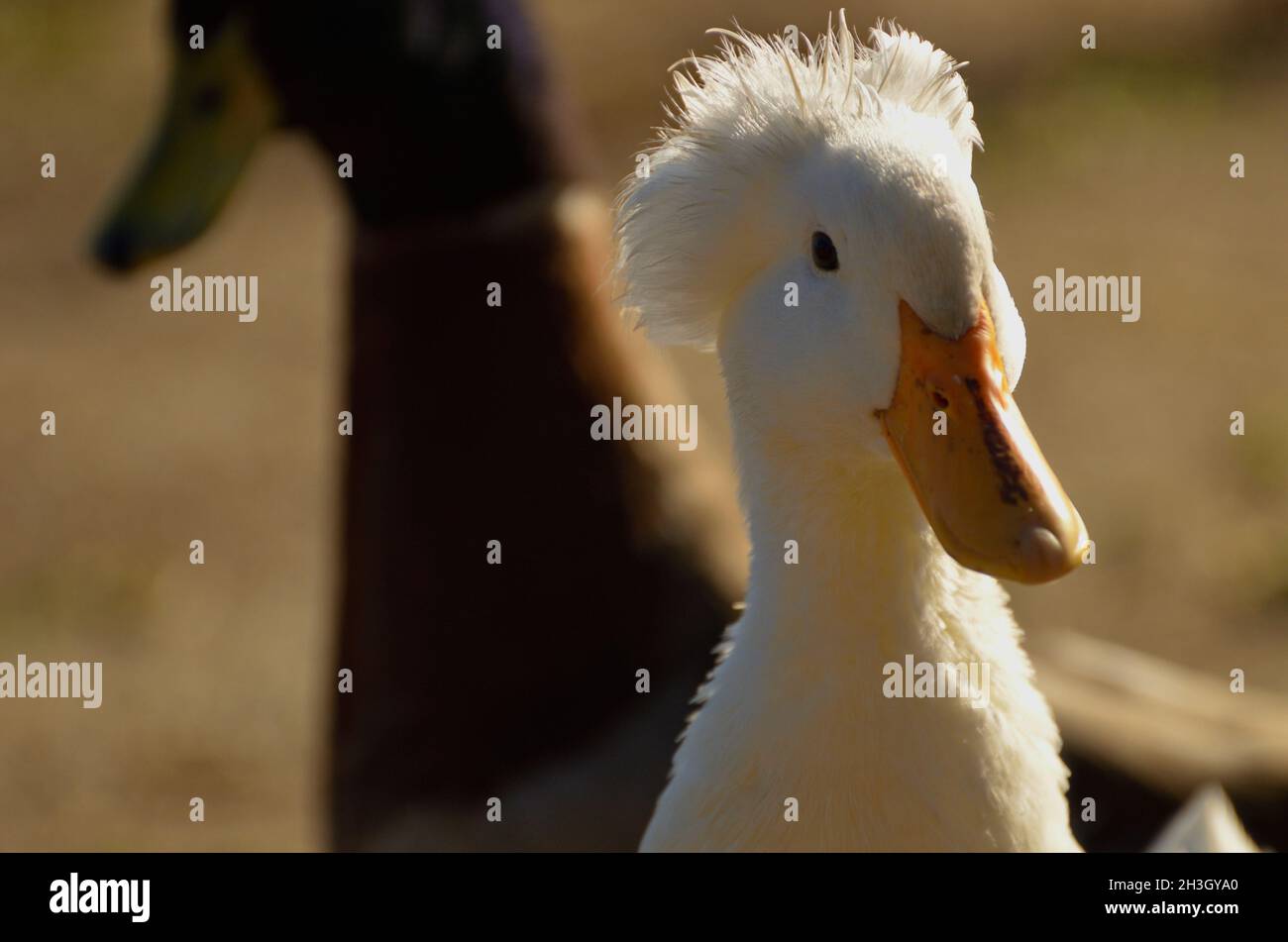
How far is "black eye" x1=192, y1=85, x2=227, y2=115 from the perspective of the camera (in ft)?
10.4

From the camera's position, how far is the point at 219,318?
650cm

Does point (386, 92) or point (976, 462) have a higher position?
point (386, 92)

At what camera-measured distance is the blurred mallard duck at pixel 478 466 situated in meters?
2.90

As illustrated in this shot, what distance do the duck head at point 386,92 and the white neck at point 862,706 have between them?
4.25 ft

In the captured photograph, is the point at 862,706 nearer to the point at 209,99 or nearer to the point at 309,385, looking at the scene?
the point at 209,99

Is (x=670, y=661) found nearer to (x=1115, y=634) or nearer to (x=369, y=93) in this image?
(x=369, y=93)

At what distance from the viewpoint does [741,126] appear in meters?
1.84

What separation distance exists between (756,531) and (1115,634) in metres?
2.84

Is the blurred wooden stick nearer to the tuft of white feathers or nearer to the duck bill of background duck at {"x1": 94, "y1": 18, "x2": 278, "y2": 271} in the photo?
the tuft of white feathers

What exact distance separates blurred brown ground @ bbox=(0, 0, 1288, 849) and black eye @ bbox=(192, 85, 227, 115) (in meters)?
0.21

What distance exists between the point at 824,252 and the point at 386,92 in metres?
1.46

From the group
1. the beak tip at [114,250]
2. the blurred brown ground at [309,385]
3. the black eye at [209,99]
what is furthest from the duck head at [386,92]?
the beak tip at [114,250]

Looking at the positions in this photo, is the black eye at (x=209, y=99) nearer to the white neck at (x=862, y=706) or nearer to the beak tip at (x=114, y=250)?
the beak tip at (x=114, y=250)

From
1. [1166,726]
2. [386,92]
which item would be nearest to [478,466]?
[386,92]
